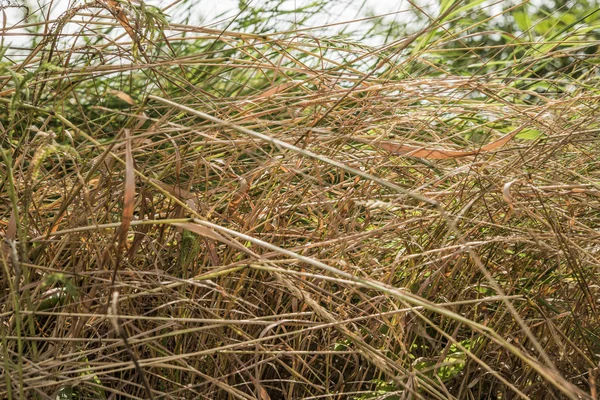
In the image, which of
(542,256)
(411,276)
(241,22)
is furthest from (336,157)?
(241,22)

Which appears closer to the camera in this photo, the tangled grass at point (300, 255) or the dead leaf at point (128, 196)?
the dead leaf at point (128, 196)

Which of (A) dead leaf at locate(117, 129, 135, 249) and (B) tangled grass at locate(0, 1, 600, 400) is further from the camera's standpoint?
(B) tangled grass at locate(0, 1, 600, 400)

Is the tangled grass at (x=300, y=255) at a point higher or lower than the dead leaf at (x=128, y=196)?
lower

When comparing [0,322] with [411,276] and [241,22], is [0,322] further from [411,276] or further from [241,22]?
[241,22]

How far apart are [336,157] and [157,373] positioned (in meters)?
0.39

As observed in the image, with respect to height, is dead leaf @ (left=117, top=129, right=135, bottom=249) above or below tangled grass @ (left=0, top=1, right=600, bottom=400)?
above

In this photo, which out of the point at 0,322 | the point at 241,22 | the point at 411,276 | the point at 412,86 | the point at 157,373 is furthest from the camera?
the point at 241,22

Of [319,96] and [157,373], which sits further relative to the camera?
[319,96]

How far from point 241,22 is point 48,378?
60.5 inches

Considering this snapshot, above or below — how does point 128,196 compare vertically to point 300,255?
above

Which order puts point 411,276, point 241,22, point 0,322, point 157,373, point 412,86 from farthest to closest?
1. point 241,22
2. point 412,86
3. point 411,276
4. point 157,373
5. point 0,322

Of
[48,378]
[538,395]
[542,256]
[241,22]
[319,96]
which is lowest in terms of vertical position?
[538,395]

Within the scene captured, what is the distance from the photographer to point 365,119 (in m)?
1.05

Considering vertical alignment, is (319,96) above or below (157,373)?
above
